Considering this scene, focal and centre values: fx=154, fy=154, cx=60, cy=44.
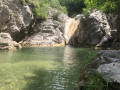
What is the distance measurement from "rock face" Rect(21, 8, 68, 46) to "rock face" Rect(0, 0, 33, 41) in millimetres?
2586

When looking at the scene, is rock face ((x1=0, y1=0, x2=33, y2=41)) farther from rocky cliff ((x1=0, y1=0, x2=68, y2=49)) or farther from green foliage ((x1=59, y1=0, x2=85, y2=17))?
green foliage ((x1=59, y1=0, x2=85, y2=17))

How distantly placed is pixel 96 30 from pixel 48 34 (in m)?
11.1

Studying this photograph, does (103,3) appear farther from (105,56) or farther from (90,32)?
(90,32)

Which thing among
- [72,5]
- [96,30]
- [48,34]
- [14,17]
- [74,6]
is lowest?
[48,34]

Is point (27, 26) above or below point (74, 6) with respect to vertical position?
below

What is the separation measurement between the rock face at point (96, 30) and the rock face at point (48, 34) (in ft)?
17.5

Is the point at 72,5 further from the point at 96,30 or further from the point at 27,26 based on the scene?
the point at 96,30

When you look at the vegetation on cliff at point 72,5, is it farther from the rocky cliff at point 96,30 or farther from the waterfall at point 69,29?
A: the waterfall at point 69,29

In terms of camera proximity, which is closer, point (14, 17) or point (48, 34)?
point (14, 17)

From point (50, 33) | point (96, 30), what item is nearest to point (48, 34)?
point (50, 33)

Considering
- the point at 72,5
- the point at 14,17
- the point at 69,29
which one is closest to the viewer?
the point at 14,17

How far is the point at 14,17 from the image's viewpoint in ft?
103

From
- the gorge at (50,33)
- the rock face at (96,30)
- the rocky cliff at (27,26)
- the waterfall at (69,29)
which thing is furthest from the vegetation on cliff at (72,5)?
the waterfall at (69,29)

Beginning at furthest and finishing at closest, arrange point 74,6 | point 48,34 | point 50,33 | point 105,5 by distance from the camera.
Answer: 1. point 74,6
2. point 50,33
3. point 48,34
4. point 105,5
